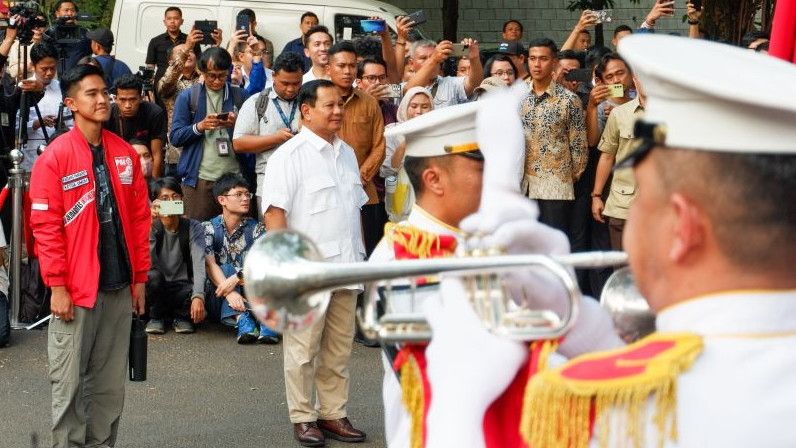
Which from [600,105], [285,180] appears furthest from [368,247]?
[285,180]

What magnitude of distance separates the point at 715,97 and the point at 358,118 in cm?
703

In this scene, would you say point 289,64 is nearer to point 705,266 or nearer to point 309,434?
point 309,434

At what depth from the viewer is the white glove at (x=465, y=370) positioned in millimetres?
2279

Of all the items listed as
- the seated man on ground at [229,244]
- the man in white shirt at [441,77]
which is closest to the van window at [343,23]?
the man in white shirt at [441,77]

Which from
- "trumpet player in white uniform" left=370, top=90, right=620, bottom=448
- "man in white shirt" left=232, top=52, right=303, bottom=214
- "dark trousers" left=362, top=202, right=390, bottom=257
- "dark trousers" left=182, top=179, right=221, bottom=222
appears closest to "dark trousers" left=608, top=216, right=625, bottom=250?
"dark trousers" left=362, top=202, right=390, bottom=257

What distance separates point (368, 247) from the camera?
30.3 ft

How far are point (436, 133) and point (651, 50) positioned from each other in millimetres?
1692

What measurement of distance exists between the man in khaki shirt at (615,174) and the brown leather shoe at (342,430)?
9.20 ft

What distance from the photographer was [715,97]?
183cm

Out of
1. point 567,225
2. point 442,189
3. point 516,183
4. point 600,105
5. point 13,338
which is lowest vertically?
point 13,338

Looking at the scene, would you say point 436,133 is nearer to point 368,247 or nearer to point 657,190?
point 657,190

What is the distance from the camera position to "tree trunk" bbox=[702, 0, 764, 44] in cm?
1228

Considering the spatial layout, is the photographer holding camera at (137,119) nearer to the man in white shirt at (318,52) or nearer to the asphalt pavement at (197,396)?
the man in white shirt at (318,52)

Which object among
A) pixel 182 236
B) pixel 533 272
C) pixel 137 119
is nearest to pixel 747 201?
pixel 533 272
